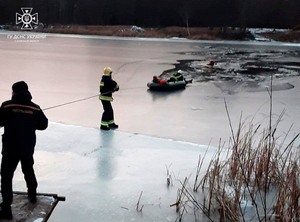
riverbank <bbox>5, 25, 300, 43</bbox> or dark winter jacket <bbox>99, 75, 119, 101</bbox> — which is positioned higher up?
riverbank <bbox>5, 25, 300, 43</bbox>

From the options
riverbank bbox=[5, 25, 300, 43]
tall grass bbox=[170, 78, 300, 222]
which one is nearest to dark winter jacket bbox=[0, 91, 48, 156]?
tall grass bbox=[170, 78, 300, 222]

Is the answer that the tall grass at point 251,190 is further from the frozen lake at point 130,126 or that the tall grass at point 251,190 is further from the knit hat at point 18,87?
the knit hat at point 18,87

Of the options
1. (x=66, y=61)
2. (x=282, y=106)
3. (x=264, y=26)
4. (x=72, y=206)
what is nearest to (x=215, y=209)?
(x=72, y=206)

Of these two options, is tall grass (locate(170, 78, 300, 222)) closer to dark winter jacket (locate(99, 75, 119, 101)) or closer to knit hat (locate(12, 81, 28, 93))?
knit hat (locate(12, 81, 28, 93))

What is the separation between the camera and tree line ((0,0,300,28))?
142 feet

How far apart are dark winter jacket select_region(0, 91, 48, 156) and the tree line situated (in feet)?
132

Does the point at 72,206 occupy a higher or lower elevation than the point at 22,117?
lower

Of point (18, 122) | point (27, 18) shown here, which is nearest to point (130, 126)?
point (18, 122)

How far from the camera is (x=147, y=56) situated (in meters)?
22.1

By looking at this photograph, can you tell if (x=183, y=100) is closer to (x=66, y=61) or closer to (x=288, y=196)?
(x=288, y=196)

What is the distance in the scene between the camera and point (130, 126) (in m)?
7.67

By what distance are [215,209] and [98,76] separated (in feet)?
36.1

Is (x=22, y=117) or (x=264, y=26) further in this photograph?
(x=264, y=26)

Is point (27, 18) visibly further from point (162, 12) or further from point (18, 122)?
point (18, 122)
